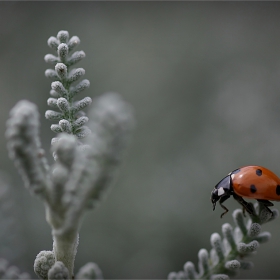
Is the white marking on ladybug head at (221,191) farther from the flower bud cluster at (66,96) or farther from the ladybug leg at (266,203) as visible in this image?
the flower bud cluster at (66,96)

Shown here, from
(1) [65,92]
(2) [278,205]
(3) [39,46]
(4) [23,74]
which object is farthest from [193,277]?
(3) [39,46]

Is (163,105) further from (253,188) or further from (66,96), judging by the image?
(66,96)

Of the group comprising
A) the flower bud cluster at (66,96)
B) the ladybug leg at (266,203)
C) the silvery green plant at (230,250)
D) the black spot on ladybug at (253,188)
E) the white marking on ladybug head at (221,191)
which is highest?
the flower bud cluster at (66,96)

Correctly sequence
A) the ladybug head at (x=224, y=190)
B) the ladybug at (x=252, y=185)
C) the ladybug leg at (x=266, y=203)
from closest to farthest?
the ladybug leg at (x=266, y=203)
the ladybug at (x=252, y=185)
the ladybug head at (x=224, y=190)

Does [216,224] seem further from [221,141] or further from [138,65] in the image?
[138,65]

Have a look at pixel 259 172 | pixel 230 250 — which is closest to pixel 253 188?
pixel 259 172

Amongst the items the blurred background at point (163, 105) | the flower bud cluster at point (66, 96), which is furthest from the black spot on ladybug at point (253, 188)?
the blurred background at point (163, 105)

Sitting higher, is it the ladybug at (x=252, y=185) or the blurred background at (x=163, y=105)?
the blurred background at (x=163, y=105)
